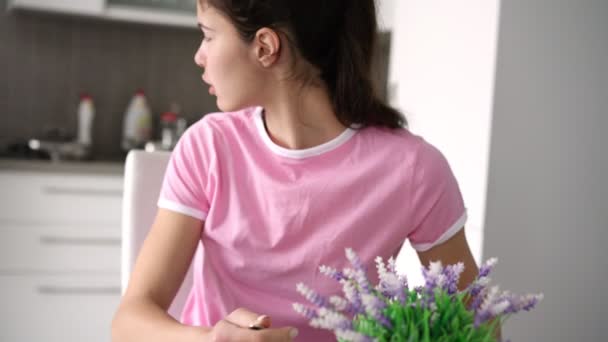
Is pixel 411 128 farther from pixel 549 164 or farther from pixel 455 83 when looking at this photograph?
pixel 549 164

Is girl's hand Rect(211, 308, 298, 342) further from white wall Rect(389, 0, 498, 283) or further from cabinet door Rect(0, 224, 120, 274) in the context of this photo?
cabinet door Rect(0, 224, 120, 274)

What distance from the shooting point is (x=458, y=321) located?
52 cm

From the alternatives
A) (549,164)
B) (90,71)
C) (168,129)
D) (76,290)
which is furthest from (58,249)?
(549,164)

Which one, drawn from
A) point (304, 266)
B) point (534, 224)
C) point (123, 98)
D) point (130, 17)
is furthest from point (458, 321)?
point (123, 98)

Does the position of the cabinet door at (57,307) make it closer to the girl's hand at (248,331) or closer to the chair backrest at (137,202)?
the chair backrest at (137,202)

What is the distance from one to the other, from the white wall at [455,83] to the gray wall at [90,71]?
1.21 m

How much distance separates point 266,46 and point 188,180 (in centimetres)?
23

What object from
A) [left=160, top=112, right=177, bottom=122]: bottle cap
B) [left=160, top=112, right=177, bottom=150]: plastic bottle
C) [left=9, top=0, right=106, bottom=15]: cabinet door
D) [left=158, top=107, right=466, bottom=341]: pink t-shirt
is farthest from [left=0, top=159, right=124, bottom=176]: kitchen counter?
[left=158, top=107, right=466, bottom=341]: pink t-shirt

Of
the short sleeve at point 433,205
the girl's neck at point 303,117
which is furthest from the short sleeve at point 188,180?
the short sleeve at point 433,205

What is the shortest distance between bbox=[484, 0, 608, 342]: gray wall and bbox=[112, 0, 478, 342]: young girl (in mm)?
897

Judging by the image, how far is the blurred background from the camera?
1.88 m

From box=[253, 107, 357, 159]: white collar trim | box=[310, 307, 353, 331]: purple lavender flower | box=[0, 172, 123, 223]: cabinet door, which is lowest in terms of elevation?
box=[0, 172, 123, 223]: cabinet door

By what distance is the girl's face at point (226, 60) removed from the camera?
975 mm

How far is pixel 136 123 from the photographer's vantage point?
3.13 meters
